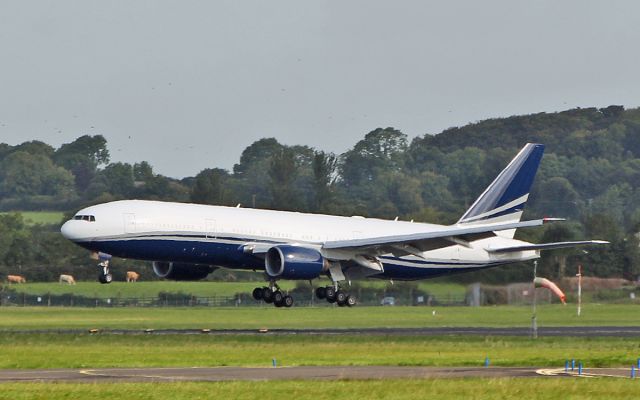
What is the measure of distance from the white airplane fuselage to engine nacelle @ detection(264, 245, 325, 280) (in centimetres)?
48

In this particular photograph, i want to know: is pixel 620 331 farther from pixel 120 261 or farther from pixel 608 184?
pixel 608 184

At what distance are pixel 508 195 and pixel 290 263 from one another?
54.7 feet

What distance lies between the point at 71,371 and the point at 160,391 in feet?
32.6

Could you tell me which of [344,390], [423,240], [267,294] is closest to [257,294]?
[267,294]

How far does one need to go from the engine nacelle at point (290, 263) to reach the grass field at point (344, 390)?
2650 cm

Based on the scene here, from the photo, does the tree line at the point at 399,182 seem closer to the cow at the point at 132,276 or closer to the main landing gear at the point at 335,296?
the cow at the point at 132,276

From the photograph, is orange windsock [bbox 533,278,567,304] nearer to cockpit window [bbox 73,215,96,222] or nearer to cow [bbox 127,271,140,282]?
cow [bbox 127,271,140,282]

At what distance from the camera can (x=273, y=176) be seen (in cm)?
10856

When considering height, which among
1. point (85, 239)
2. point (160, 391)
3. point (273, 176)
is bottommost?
point (160, 391)

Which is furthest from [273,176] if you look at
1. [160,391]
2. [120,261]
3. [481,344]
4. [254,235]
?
[160,391]

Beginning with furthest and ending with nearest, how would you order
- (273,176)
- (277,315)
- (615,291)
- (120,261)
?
(273,176), (120,261), (615,291), (277,315)

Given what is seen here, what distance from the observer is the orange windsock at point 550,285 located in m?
80.2

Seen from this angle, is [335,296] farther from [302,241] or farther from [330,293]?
[302,241]

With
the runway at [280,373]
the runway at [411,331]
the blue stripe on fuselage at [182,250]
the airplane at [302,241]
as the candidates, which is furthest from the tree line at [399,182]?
the runway at [280,373]
